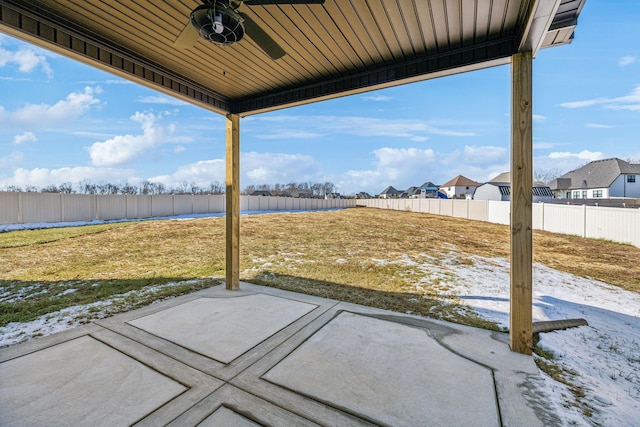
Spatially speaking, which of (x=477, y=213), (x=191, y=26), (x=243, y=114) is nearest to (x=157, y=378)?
(x=191, y=26)

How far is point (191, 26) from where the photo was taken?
1827 millimetres

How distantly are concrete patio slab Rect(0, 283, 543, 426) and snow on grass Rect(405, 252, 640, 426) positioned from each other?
0.93ft

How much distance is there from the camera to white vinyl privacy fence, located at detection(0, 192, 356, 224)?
35.2 feet

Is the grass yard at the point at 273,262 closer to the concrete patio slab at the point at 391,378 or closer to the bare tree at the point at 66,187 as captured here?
the concrete patio slab at the point at 391,378

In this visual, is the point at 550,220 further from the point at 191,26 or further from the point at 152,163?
the point at 152,163

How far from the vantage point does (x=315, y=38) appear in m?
2.45

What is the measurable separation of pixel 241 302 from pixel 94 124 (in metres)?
21.1

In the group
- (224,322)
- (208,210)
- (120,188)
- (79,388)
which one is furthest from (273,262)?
(120,188)

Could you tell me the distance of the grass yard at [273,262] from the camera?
3.88 meters

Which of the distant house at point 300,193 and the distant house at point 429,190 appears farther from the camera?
the distant house at point 429,190

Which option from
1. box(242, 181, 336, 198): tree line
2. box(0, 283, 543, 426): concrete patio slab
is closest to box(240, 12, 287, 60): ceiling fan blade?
box(0, 283, 543, 426): concrete patio slab

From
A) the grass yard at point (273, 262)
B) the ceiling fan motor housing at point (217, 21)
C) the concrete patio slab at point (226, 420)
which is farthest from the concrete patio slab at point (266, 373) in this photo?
the ceiling fan motor housing at point (217, 21)

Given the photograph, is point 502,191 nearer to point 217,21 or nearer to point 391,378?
point 391,378

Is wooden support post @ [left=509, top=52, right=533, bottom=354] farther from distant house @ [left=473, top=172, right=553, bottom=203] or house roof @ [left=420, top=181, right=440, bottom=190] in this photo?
house roof @ [left=420, top=181, right=440, bottom=190]
